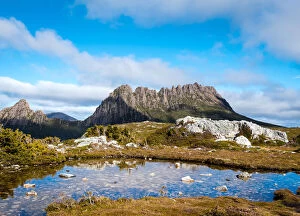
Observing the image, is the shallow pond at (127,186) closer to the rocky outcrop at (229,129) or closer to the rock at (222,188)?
the rock at (222,188)

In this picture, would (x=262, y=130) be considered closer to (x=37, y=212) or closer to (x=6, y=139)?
(x=6, y=139)

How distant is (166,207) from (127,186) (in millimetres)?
18885

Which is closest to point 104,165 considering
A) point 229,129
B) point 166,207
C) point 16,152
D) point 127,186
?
point 16,152

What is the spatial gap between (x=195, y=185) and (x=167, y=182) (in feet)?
18.0

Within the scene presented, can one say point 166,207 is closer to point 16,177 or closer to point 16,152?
point 16,177

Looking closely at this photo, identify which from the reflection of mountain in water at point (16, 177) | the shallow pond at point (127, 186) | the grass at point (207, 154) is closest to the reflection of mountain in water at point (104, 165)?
the shallow pond at point (127, 186)

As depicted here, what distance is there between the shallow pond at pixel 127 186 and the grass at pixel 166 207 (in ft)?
14.7

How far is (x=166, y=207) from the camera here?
30.4 meters

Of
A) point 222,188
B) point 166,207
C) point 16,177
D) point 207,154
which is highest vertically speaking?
point 207,154

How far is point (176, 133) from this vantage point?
16425cm

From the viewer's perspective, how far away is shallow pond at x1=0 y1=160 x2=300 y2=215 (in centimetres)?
3819

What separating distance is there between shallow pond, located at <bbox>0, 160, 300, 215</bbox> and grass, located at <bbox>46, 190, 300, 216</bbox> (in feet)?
14.7

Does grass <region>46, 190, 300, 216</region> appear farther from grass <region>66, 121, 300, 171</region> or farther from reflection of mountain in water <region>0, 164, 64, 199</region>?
grass <region>66, 121, 300, 171</region>

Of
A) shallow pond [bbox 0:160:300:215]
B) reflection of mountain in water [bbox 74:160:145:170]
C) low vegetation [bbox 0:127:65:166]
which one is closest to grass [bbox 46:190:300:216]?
shallow pond [bbox 0:160:300:215]
